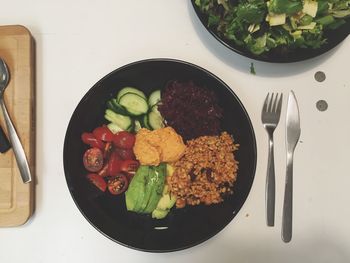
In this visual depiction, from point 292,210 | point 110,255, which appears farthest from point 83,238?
point 292,210

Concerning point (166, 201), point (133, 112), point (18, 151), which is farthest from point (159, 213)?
point (18, 151)

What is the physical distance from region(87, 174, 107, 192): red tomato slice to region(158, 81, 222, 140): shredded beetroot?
221 mm

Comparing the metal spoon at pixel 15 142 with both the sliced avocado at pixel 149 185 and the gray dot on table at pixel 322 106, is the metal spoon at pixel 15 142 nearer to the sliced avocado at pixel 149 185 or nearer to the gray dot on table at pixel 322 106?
the sliced avocado at pixel 149 185

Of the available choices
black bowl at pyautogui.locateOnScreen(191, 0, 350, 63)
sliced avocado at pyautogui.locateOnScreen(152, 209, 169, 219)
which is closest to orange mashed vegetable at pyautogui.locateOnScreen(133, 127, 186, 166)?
sliced avocado at pyautogui.locateOnScreen(152, 209, 169, 219)

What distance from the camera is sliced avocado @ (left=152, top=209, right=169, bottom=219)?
0.95 m

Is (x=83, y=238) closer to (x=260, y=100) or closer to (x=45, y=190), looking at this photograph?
(x=45, y=190)

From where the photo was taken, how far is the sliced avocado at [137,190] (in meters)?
0.91

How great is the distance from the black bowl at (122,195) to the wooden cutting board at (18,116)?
4.9 inches

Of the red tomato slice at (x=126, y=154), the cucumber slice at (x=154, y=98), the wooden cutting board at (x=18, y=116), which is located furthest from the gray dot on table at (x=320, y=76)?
the wooden cutting board at (x=18, y=116)

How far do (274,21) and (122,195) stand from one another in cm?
55

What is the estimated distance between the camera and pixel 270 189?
951 millimetres

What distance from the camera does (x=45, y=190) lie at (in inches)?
39.1

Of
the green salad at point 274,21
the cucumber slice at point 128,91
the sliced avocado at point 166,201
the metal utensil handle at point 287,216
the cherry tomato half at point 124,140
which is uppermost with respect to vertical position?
the green salad at point 274,21

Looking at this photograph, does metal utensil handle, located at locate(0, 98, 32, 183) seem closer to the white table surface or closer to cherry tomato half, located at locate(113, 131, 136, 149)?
the white table surface
